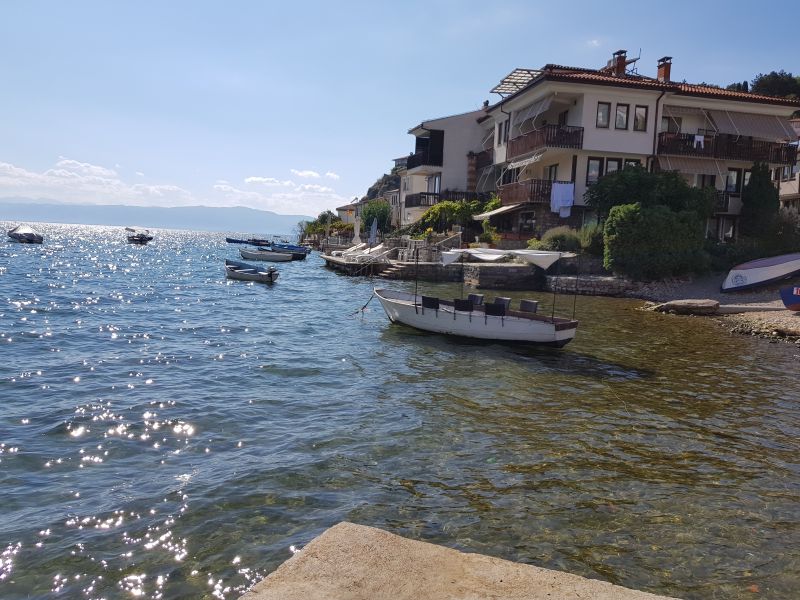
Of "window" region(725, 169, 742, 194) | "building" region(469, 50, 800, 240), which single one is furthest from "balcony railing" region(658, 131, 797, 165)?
"window" region(725, 169, 742, 194)

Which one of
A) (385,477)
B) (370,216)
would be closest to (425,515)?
(385,477)

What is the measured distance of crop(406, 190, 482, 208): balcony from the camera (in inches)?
1939

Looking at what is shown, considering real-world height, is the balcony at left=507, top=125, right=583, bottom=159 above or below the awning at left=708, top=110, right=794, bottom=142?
below

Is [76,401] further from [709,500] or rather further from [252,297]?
[252,297]

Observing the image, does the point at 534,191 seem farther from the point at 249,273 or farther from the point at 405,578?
the point at 405,578

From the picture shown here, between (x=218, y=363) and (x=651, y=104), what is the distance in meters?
31.2

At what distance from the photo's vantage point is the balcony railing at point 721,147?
115ft

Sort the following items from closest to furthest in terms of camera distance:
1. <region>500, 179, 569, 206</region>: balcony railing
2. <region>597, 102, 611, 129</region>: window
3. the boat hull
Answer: the boat hull, <region>597, 102, 611, 129</region>: window, <region>500, 179, 569, 206</region>: balcony railing

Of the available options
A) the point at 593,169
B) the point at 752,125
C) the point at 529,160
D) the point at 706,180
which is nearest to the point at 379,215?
the point at 529,160

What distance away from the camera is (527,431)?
1009 cm

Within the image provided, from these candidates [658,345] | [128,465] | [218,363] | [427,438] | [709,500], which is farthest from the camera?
[658,345]

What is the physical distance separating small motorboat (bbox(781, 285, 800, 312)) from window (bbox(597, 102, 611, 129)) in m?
15.8

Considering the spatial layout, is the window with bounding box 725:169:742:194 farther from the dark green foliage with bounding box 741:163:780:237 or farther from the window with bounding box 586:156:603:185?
the window with bounding box 586:156:603:185

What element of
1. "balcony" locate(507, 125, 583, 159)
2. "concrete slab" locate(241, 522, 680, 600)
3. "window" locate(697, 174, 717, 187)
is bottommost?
"concrete slab" locate(241, 522, 680, 600)
